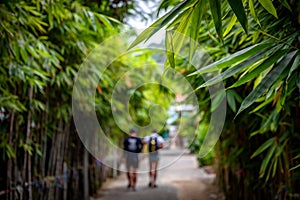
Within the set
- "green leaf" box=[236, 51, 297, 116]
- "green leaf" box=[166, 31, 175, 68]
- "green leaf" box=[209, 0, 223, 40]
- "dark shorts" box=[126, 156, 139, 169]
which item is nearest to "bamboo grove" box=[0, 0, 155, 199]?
"green leaf" box=[166, 31, 175, 68]

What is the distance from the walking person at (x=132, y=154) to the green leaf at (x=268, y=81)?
4064 millimetres

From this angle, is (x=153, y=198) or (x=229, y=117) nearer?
(x=229, y=117)

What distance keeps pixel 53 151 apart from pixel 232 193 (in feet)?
6.52

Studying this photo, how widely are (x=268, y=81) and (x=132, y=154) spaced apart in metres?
4.19

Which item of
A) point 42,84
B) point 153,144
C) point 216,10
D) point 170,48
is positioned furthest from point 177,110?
point 216,10

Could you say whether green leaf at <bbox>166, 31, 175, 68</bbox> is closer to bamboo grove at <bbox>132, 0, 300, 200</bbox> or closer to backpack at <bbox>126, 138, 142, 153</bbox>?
bamboo grove at <bbox>132, 0, 300, 200</bbox>

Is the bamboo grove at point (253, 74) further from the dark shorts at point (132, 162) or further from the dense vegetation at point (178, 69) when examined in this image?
the dark shorts at point (132, 162)

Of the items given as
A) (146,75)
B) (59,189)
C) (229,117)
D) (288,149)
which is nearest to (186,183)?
(146,75)

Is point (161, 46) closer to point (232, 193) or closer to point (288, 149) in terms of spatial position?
point (288, 149)

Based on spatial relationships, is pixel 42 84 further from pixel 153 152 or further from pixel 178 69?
pixel 153 152

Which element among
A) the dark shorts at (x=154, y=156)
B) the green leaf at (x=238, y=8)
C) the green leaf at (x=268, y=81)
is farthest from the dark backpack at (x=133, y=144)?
the green leaf at (x=238, y=8)

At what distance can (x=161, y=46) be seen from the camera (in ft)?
6.27

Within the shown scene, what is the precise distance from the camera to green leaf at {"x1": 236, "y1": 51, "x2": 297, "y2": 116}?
39.7 inches

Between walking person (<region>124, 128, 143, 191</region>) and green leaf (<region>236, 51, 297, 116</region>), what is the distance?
160 inches
